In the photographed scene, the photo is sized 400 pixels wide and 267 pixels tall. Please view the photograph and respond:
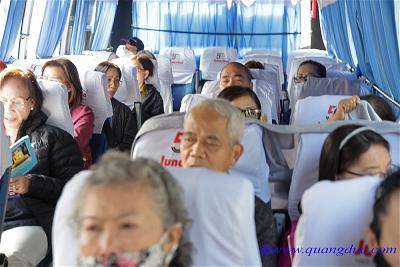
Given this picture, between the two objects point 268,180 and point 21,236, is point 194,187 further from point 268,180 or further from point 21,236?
point 21,236

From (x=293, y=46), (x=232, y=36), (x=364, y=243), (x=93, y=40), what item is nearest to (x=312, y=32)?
(x=293, y=46)

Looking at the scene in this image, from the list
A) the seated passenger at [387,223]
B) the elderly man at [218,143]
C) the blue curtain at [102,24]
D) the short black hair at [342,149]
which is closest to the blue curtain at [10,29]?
the elderly man at [218,143]

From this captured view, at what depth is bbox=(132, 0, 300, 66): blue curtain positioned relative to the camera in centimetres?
1380

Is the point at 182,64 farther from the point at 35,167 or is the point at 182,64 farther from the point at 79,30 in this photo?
the point at 35,167

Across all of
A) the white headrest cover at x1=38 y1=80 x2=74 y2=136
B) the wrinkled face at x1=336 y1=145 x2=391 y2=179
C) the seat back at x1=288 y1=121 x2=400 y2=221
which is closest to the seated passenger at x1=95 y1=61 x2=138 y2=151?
the white headrest cover at x1=38 y1=80 x2=74 y2=136

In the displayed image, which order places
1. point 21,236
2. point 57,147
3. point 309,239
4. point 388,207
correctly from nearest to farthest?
point 388,207 < point 309,239 < point 21,236 < point 57,147

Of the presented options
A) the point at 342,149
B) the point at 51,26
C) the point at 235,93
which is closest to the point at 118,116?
the point at 235,93

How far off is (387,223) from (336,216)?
16cm

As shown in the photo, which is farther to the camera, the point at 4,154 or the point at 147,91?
the point at 147,91

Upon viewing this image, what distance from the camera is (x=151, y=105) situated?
605cm

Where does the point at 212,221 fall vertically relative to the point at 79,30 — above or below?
below

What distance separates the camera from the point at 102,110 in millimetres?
4320

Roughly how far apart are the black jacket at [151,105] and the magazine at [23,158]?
3313mm

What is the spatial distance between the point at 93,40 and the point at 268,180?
9.29 m
